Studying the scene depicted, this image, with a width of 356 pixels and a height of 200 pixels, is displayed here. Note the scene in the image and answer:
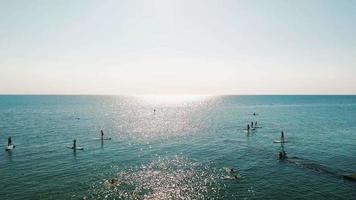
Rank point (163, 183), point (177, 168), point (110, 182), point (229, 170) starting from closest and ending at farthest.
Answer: point (110, 182), point (163, 183), point (229, 170), point (177, 168)

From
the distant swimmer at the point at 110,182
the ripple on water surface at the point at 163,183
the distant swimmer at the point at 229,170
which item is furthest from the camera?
the distant swimmer at the point at 229,170

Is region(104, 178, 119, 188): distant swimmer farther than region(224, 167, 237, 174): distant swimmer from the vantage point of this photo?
No

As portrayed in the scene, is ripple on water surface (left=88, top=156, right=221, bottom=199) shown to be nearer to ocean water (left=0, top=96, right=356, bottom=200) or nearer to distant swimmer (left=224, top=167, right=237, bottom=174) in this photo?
ocean water (left=0, top=96, right=356, bottom=200)

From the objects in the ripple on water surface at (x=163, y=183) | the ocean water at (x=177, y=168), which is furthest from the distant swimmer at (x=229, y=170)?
the ripple on water surface at (x=163, y=183)

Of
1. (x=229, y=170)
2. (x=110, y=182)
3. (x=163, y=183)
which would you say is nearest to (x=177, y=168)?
(x=163, y=183)

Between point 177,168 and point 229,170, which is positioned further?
point 177,168

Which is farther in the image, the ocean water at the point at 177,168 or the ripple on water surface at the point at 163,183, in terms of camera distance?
the ocean water at the point at 177,168

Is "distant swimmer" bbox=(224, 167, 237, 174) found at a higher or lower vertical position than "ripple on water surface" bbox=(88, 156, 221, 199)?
higher

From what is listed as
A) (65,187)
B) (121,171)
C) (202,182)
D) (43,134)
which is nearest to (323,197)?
(202,182)

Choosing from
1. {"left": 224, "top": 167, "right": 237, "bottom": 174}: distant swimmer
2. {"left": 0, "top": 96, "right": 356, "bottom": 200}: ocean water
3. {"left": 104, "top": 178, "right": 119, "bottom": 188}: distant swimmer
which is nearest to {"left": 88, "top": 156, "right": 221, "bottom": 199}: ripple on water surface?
{"left": 104, "top": 178, "right": 119, "bottom": 188}: distant swimmer

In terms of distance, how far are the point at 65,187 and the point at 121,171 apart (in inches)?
393

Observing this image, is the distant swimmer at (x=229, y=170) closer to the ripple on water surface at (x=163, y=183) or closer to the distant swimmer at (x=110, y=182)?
the ripple on water surface at (x=163, y=183)

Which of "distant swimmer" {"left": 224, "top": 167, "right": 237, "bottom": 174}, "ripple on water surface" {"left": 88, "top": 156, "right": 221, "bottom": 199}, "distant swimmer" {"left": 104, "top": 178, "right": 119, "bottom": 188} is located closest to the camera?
"ripple on water surface" {"left": 88, "top": 156, "right": 221, "bottom": 199}

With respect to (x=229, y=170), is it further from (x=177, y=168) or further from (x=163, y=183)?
(x=163, y=183)
